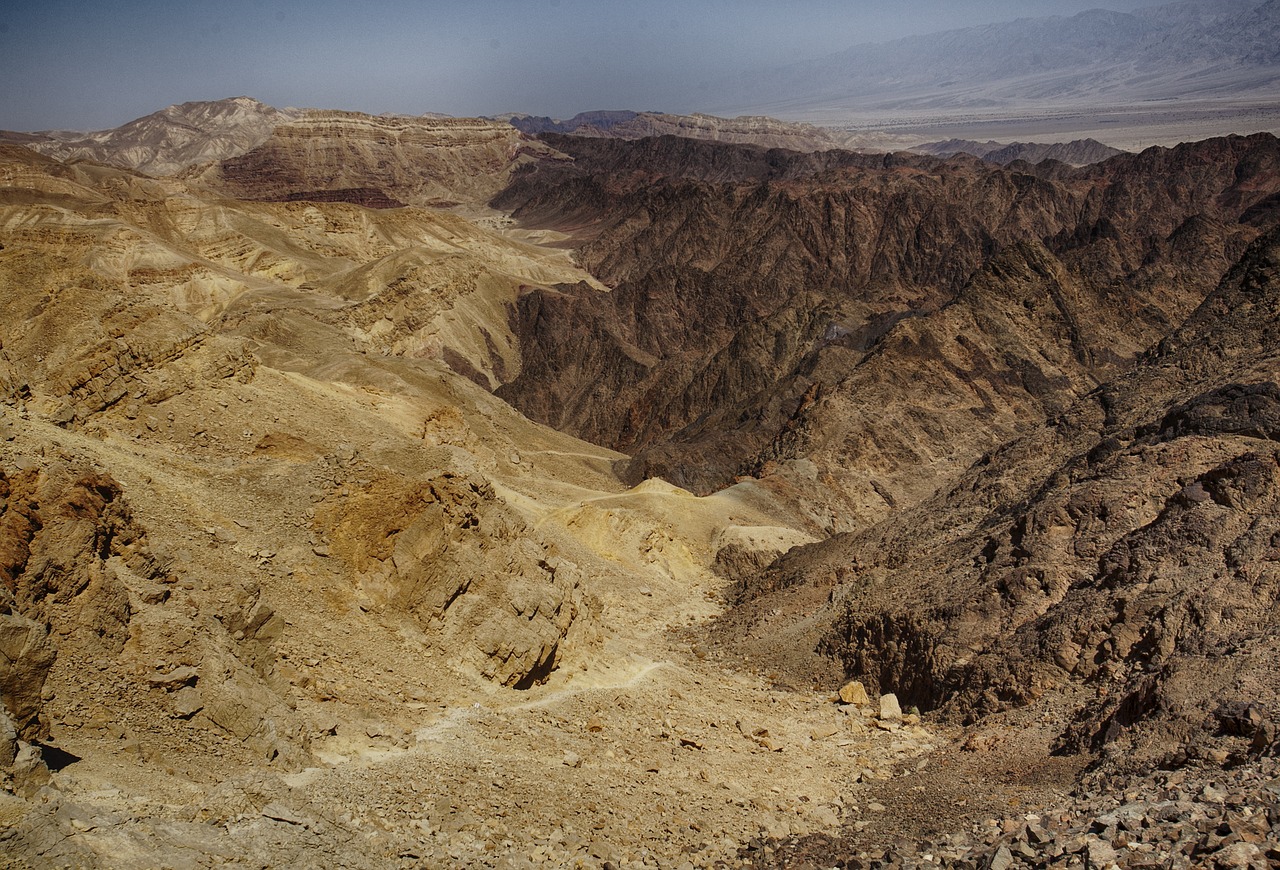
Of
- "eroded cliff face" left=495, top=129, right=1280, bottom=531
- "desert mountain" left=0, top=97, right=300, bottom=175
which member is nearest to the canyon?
"eroded cliff face" left=495, top=129, right=1280, bottom=531

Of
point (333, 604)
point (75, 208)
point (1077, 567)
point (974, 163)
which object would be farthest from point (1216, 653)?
point (974, 163)

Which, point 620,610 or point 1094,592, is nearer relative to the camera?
point 1094,592

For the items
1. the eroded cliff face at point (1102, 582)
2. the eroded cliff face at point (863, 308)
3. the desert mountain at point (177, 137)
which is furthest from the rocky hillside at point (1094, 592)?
the desert mountain at point (177, 137)

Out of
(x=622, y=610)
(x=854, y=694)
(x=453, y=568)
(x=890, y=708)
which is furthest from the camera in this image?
(x=622, y=610)

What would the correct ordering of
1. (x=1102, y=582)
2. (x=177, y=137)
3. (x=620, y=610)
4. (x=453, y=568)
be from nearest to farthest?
1. (x=453, y=568)
2. (x=1102, y=582)
3. (x=620, y=610)
4. (x=177, y=137)

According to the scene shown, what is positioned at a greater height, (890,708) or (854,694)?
(890,708)

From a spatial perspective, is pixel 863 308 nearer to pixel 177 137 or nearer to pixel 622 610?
pixel 622 610

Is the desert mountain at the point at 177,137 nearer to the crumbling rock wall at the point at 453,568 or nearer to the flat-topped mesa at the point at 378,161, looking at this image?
the flat-topped mesa at the point at 378,161

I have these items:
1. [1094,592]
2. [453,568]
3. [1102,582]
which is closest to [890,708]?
[1094,592]

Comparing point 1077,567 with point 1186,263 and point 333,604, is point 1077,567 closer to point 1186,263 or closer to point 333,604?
point 333,604
